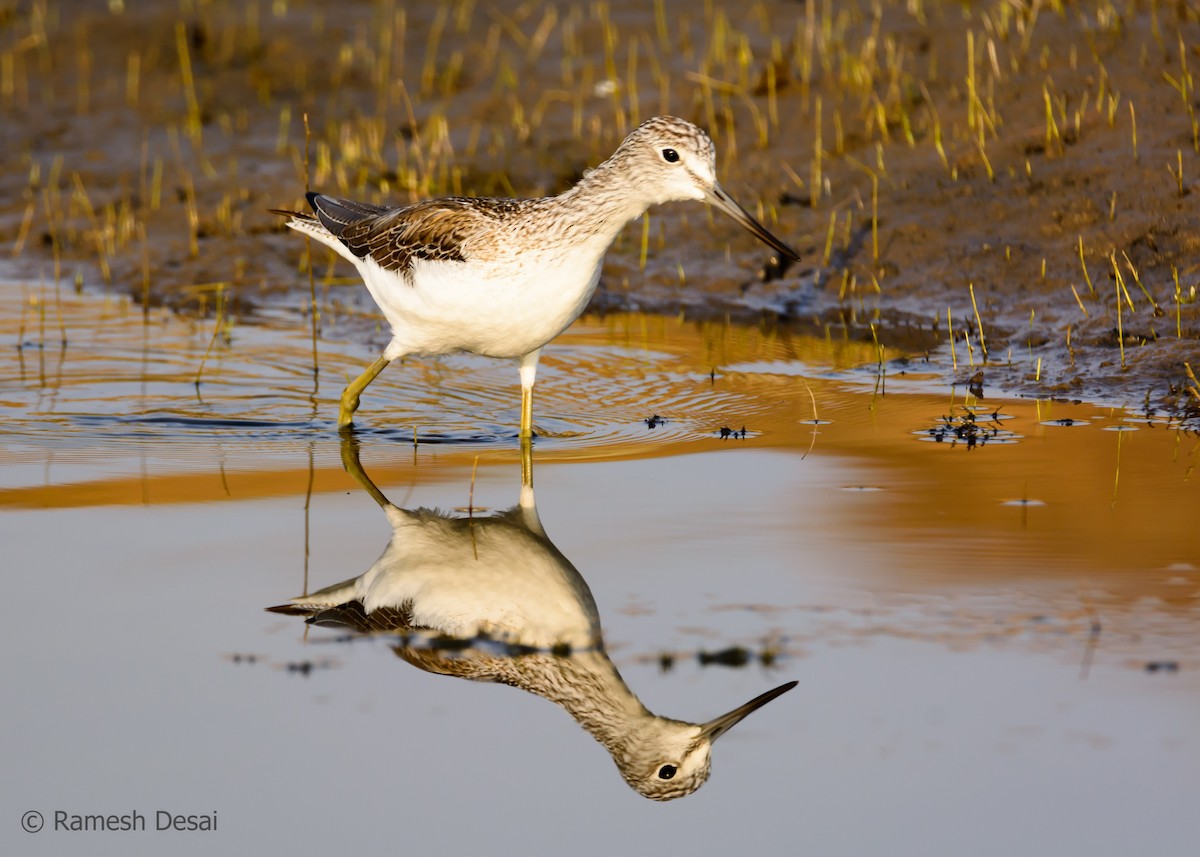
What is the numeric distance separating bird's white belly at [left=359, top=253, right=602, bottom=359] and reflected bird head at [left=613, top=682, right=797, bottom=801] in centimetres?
273

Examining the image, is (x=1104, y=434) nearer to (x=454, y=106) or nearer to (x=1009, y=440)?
(x=1009, y=440)

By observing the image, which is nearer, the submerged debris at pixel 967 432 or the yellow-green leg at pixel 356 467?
the yellow-green leg at pixel 356 467

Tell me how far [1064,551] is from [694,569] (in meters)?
1.38

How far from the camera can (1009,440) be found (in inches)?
296

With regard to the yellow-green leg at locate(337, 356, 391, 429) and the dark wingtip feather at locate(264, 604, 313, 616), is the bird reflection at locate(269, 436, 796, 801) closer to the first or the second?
the dark wingtip feather at locate(264, 604, 313, 616)

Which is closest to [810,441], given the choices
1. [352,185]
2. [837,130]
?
[837,130]

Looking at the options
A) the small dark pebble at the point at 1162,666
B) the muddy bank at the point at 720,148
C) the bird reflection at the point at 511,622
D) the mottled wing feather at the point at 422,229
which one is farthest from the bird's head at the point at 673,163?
the small dark pebble at the point at 1162,666

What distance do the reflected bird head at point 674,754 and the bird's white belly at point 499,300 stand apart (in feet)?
8.97

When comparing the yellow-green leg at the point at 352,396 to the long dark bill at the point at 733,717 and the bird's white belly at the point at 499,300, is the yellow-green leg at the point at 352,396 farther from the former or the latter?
the long dark bill at the point at 733,717

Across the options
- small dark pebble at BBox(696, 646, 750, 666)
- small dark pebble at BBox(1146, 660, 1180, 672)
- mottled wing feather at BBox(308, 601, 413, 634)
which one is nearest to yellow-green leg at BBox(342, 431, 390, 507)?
mottled wing feather at BBox(308, 601, 413, 634)

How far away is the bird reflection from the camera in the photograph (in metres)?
4.55

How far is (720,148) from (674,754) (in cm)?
870

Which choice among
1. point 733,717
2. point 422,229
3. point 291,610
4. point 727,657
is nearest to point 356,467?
point 422,229

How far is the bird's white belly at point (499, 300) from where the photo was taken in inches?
274
